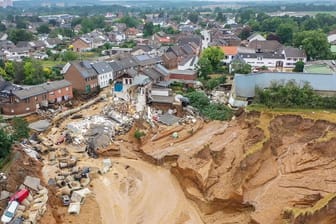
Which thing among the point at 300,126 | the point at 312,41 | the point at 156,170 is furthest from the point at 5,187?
the point at 312,41

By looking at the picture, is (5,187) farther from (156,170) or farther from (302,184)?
(302,184)

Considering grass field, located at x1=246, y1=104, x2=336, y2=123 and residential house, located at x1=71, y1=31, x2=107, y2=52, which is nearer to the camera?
grass field, located at x1=246, y1=104, x2=336, y2=123

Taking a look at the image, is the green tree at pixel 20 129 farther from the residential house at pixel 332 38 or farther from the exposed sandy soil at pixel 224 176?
the residential house at pixel 332 38

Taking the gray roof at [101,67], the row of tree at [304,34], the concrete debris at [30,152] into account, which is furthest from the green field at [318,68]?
the concrete debris at [30,152]

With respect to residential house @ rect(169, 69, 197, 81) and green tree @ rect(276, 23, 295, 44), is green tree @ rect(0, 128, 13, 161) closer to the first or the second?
residential house @ rect(169, 69, 197, 81)

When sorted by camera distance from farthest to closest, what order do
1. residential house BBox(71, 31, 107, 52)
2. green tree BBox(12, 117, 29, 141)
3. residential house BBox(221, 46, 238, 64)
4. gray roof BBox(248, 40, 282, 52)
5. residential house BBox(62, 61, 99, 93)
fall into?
residential house BBox(71, 31, 107, 52) < gray roof BBox(248, 40, 282, 52) < residential house BBox(221, 46, 238, 64) < residential house BBox(62, 61, 99, 93) < green tree BBox(12, 117, 29, 141)

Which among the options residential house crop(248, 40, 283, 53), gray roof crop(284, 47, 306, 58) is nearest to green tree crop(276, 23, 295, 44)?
residential house crop(248, 40, 283, 53)

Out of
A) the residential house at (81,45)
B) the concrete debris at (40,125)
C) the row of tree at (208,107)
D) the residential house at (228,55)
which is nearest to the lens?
the concrete debris at (40,125)

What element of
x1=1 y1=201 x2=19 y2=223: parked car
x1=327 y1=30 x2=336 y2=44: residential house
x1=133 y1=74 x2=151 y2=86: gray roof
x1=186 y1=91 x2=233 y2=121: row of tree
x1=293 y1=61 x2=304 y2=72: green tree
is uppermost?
x1=327 y1=30 x2=336 y2=44: residential house
